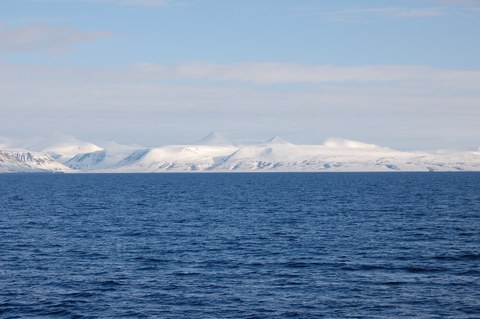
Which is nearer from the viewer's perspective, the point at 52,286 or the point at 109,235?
the point at 52,286

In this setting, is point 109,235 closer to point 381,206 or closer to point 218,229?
point 218,229

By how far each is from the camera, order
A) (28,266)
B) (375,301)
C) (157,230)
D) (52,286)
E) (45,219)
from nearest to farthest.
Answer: (375,301), (52,286), (28,266), (157,230), (45,219)

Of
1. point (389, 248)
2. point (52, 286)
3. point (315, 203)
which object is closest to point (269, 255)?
point (389, 248)

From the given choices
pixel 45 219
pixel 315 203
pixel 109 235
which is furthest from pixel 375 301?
pixel 315 203

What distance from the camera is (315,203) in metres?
135

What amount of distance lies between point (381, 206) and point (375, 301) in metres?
79.1

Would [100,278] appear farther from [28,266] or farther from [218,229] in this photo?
[218,229]

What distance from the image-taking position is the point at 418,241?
73.7m

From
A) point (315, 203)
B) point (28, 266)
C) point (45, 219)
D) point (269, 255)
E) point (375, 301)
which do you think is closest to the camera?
point (375, 301)

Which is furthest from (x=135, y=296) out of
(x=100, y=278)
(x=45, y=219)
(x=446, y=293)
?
(x=45, y=219)

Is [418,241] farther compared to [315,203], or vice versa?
[315,203]

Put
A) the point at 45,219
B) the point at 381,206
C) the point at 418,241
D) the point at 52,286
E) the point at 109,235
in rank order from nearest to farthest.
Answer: the point at 52,286 → the point at 418,241 → the point at 109,235 → the point at 45,219 → the point at 381,206

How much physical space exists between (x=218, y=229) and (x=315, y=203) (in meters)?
50.0

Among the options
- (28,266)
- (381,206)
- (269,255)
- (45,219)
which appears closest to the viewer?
(28,266)
